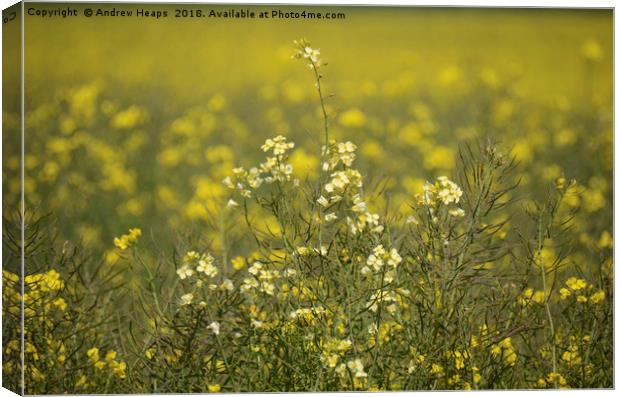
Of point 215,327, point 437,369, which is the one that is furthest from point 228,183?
point 437,369

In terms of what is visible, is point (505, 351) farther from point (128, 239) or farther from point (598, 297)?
point (128, 239)

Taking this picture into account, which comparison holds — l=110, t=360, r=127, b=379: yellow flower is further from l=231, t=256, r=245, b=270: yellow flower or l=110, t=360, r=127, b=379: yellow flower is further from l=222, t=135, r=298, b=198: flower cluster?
l=222, t=135, r=298, b=198: flower cluster

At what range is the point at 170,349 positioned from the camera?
14.2 ft

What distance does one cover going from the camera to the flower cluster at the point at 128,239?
14.3 ft

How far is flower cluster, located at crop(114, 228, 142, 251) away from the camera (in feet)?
14.3

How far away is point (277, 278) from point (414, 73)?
91 centimetres

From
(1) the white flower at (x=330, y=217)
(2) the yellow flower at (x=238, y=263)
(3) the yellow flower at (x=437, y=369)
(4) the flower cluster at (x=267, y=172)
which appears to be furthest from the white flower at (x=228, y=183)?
(3) the yellow flower at (x=437, y=369)

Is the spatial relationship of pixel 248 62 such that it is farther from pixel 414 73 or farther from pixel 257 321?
pixel 257 321

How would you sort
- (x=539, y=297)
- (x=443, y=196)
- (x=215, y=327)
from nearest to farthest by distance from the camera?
(x=215, y=327)
(x=443, y=196)
(x=539, y=297)

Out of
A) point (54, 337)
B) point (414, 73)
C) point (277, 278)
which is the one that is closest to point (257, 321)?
point (277, 278)

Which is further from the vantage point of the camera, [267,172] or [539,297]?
[539,297]

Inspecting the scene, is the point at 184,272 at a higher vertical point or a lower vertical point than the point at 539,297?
higher

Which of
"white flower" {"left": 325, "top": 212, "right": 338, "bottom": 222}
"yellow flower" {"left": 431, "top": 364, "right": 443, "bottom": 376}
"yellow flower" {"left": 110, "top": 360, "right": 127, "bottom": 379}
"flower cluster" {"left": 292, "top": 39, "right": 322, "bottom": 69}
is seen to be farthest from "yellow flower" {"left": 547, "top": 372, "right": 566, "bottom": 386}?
"yellow flower" {"left": 110, "top": 360, "right": 127, "bottom": 379}

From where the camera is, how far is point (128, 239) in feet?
14.3
